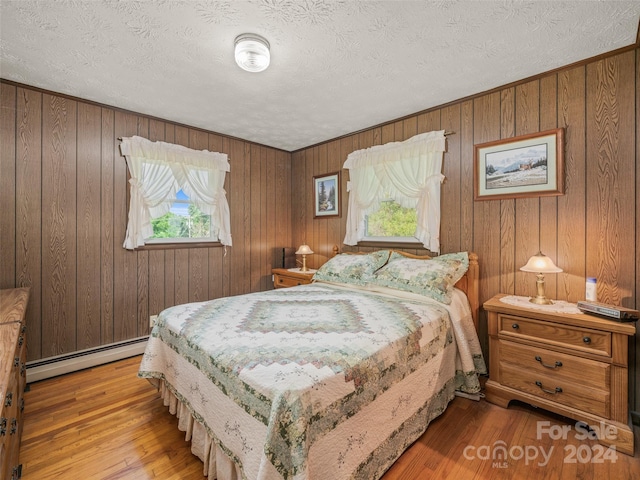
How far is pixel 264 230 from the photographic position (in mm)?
4160

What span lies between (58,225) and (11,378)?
6.47 feet

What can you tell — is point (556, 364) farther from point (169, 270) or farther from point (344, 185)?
Answer: point (169, 270)

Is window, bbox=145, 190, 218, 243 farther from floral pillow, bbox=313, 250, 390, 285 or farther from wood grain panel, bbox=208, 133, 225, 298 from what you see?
floral pillow, bbox=313, 250, 390, 285

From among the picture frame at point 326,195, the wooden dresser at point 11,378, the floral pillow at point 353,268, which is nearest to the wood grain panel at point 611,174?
the floral pillow at point 353,268

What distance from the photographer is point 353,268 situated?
2.96 m

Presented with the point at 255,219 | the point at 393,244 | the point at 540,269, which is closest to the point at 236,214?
the point at 255,219

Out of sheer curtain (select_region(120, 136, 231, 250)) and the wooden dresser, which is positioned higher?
sheer curtain (select_region(120, 136, 231, 250))

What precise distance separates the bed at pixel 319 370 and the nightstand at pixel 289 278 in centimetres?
97

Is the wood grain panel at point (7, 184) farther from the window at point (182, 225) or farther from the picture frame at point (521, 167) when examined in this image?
the picture frame at point (521, 167)

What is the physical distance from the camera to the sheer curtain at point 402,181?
113 inches

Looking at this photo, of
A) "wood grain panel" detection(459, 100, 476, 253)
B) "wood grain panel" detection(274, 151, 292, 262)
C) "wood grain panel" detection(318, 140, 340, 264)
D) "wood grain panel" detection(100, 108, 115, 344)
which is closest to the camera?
"wood grain panel" detection(459, 100, 476, 253)

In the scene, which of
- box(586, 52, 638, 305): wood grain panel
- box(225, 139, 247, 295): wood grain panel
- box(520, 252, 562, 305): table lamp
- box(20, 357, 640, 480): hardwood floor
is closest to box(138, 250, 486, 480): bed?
box(20, 357, 640, 480): hardwood floor

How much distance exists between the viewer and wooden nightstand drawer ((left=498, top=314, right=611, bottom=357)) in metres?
1.78

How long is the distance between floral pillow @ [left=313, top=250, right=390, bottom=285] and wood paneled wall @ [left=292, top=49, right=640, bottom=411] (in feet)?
2.16
